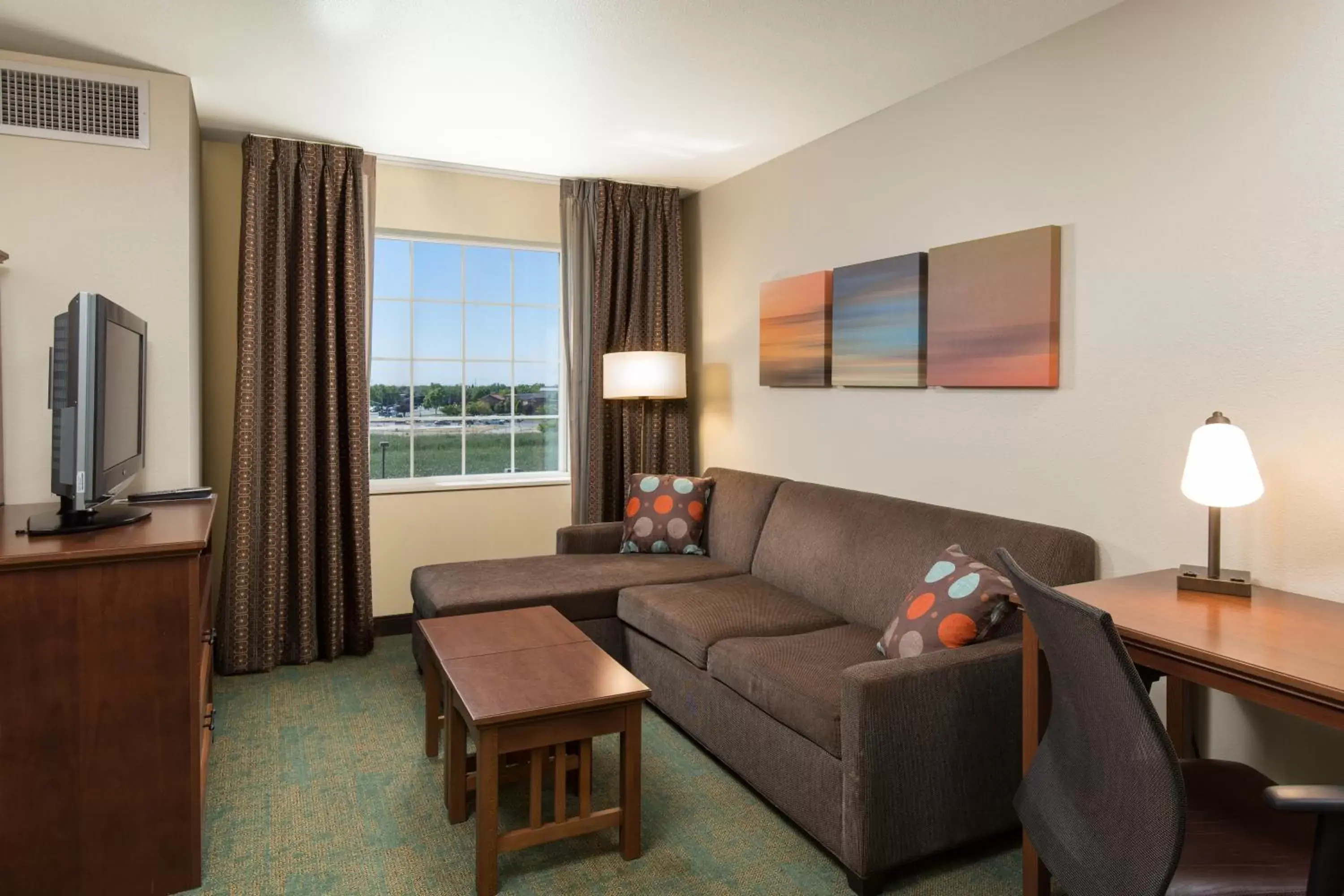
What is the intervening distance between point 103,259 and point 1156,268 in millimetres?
3560

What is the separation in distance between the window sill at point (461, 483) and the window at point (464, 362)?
0.07 ft

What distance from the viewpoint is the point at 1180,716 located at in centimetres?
237

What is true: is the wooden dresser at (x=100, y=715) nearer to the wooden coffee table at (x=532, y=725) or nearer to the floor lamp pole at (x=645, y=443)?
the wooden coffee table at (x=532, y=725)

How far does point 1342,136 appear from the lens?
2.05m

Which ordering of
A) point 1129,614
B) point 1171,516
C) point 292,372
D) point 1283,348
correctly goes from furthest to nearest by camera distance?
point 292,372
point 1171,516
point 1283,348
point 1129,614

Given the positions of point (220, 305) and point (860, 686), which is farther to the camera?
point (220, 305)

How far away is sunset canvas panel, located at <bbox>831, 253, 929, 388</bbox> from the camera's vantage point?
3.30m

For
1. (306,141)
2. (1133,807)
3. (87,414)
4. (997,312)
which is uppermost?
(306,141)

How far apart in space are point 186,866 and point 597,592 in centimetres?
181

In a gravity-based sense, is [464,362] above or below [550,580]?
above

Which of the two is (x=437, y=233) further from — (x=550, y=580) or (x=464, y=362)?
(x=550, y=580)

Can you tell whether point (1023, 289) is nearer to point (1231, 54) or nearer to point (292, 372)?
point (1231, 54)

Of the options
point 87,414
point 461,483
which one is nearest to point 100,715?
point 87,414

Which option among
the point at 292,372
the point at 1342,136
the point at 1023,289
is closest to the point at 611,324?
the point at 292,372
